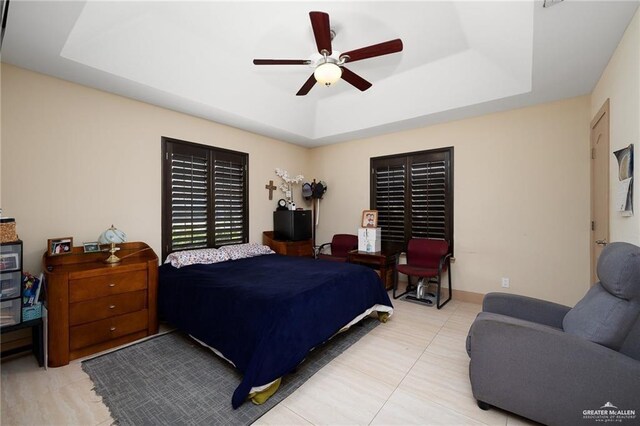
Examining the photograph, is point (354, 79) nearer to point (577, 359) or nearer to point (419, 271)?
point (419, 271)

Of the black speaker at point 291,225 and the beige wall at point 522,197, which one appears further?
the black speaker at point 291,225

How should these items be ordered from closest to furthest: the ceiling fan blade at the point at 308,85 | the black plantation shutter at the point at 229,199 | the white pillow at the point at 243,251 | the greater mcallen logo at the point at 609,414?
the greater mcallen logo at the point at 609,414
the ceiling fan blade at the point at 308,85
the white pillow at the point at 243,251
the black plantation shutter at the point at 229,199

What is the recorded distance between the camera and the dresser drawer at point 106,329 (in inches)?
88.1

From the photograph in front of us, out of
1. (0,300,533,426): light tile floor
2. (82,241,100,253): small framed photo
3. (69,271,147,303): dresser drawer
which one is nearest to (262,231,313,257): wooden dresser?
(69,271,147,303): dresser drawer

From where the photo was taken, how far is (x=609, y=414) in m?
1.35

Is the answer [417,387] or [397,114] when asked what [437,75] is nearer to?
[397,114]

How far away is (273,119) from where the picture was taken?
3.97 meters

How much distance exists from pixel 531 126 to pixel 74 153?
17.3 feet

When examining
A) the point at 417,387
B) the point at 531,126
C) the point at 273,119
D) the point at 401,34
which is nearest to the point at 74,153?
the point at 273,119

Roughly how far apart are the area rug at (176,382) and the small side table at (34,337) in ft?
1.13

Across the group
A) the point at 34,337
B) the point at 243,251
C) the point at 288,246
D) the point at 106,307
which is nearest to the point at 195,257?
the point at 243,251

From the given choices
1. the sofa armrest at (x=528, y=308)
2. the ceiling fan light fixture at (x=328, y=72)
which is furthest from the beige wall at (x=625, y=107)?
the ceiling fan light fixture at (x=328, y=72)

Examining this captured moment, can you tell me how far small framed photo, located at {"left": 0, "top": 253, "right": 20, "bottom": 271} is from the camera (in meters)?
2.00

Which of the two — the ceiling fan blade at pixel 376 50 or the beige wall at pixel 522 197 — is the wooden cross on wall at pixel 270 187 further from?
the ceiling fan blade at pixel 376 50
